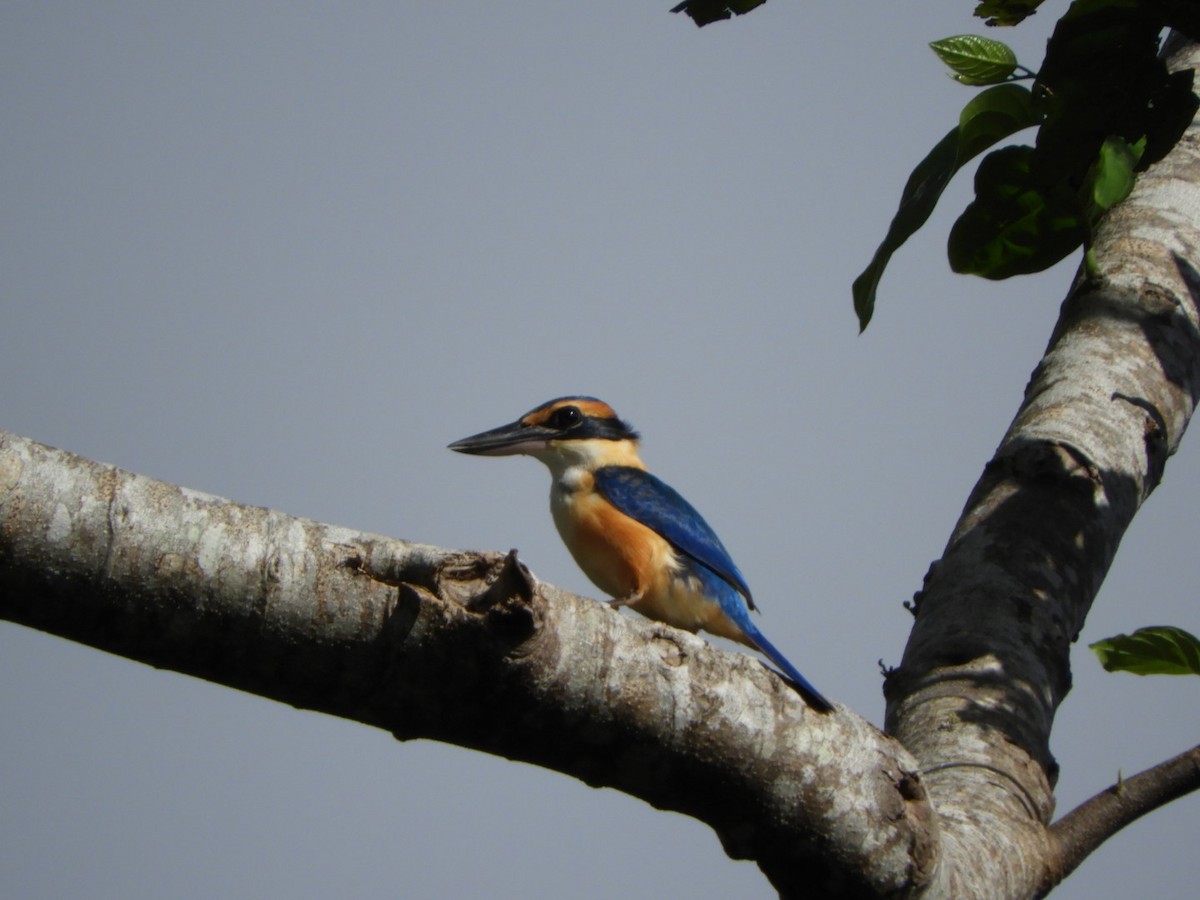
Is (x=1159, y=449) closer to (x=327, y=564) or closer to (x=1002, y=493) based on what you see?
(x=1002, y=493)

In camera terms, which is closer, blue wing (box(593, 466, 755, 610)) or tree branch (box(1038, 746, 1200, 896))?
tree branch (box(1038, 746, 1200, 896))

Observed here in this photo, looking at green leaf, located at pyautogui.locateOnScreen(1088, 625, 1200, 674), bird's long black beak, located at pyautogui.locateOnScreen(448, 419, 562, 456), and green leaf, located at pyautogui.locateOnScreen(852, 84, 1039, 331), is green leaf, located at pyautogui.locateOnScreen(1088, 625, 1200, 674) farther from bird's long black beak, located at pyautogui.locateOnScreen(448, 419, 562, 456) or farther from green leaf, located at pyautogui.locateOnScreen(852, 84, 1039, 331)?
bird's long black beak, located at pyautogui.locateOnScreen(448, 419, 562, 456)

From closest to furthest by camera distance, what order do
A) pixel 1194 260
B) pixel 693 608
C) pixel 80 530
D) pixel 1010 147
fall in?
1. pixel 80 530
2. pixel 1010 147
3. pixel 1194 260
4. pixel 693 608

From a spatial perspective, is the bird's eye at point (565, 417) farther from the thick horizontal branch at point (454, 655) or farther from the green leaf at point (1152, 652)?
the thick horizontal branch at point (454, 655)

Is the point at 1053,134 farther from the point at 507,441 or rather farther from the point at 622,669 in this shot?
the point at 507,441

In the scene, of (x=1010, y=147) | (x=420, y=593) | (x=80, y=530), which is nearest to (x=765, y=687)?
(x=420, y=593)

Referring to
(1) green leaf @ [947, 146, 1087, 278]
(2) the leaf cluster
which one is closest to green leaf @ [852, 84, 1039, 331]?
(2) the leaf cluster

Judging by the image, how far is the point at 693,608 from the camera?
17.2 feet

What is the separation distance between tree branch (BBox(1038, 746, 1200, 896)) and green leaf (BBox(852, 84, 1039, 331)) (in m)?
1.53

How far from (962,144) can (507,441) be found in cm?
311

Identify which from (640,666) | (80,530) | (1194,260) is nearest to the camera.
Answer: (80,530)

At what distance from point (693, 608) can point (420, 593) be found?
333cm

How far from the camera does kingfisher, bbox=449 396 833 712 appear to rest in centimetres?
523

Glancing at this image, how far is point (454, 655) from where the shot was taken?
2.03 meters
